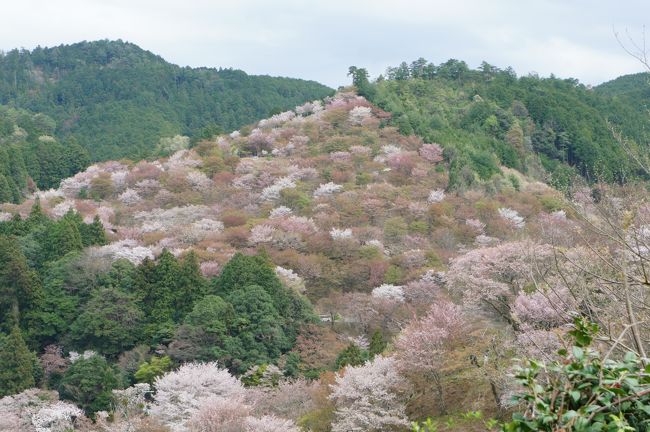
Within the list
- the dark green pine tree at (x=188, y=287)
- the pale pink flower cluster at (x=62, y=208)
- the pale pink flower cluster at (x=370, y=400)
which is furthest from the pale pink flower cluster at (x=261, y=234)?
the pale pink flower cluster at (x=370, y=400)

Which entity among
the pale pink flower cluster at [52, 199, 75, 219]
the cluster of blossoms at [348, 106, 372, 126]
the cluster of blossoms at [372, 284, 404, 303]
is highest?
the cluster of blossoms at [348, 106, 372, 126]

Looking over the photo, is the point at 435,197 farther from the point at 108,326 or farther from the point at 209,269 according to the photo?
the point at 108,326

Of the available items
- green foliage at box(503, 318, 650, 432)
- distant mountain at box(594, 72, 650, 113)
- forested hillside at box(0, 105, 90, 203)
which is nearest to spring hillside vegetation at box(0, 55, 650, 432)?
green foliage at box(503, 318, 650, 432)

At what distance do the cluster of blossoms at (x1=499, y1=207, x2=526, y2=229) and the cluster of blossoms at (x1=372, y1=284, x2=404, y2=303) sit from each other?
10.3 metres

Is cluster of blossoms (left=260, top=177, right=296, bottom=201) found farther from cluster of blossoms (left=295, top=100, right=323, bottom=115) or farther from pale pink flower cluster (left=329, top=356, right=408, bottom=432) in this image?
pale pink flower cluster (left=329, top=356, right=408, bottom=432)

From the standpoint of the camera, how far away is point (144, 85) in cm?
8606

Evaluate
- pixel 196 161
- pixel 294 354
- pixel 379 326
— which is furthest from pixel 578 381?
pixel 196 161

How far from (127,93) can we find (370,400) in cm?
7276

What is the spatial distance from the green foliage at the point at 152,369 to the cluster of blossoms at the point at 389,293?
7.74 m

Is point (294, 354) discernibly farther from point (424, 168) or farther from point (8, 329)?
point (424, 168)

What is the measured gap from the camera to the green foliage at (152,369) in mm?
23266

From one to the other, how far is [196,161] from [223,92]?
45.4 m

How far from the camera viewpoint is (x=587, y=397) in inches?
111

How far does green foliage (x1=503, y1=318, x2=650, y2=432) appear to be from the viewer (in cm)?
268
